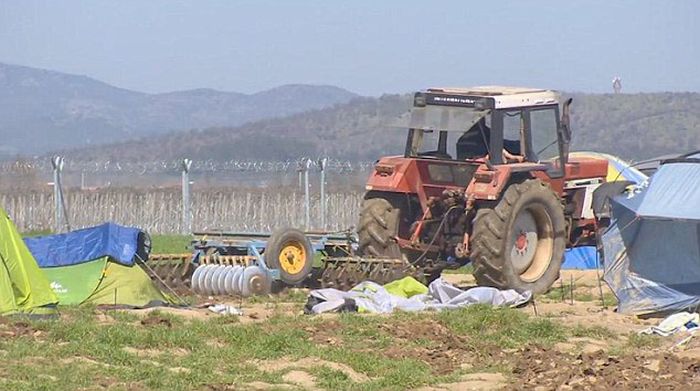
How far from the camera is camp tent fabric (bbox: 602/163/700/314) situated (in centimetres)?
1534

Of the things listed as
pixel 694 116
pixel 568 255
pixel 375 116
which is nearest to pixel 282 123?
pixel 375 116

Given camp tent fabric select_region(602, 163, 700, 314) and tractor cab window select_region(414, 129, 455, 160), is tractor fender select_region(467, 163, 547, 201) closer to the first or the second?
tractor cab window select_region(414, 129, 455, 160)

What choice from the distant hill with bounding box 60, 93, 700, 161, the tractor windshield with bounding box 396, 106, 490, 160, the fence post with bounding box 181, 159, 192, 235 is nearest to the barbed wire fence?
the fence post with bounding box 181, 159, 192, 235

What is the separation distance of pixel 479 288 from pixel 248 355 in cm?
434

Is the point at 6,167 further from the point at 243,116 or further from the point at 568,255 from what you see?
the point at 243,116

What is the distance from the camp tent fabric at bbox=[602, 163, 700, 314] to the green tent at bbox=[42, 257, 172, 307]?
497cm

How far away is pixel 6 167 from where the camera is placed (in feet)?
114

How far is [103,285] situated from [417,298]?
11.0 feet

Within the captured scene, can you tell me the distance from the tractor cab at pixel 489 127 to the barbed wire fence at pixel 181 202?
44.1ft

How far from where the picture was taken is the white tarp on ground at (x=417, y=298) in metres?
15.1

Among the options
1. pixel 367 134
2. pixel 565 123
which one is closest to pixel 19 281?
pixel 565 123

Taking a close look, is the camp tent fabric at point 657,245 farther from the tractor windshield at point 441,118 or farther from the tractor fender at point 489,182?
the tractor windshield at point 441,118

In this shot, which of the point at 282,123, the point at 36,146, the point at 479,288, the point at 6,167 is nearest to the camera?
the point at 479,288

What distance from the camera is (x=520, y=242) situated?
17.1 m
